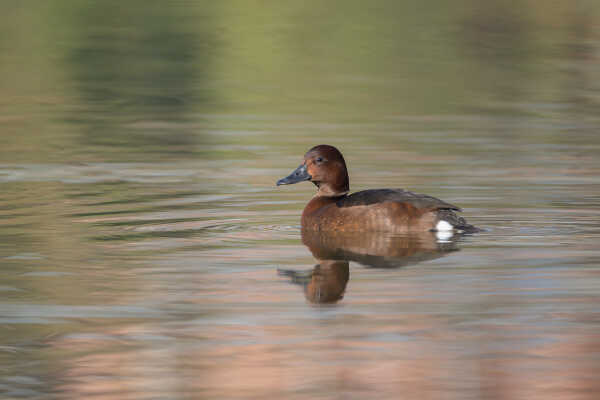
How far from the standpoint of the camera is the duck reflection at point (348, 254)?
905 cm

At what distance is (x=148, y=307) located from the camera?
27.5 ft

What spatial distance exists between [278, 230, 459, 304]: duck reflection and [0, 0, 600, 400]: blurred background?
40 millimetres

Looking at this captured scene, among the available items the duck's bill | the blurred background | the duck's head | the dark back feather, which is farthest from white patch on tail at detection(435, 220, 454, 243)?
the duck's bill

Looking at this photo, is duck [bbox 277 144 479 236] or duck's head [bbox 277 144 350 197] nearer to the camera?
duck [bbox 277 144 479 236]

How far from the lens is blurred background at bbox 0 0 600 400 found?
22.9 feet

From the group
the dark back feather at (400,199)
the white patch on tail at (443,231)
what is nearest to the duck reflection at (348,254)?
the white patch on tail at (443,231)

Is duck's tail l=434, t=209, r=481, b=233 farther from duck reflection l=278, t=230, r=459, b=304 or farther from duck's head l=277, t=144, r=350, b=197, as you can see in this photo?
duck's head l=277, t=144, r=350, b=197

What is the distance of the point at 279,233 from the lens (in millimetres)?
11297

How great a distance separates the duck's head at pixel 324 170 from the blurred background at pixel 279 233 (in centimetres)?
42

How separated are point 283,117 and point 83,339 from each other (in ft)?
42.1

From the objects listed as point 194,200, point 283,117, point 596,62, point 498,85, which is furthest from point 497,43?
point 194,200

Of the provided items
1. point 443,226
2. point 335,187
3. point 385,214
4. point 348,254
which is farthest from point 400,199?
point 335,187

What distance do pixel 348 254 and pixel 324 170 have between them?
5.71 ft

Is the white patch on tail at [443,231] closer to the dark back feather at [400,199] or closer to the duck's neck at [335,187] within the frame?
the dark back feather at [400,199]
